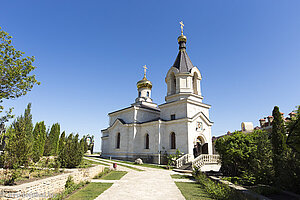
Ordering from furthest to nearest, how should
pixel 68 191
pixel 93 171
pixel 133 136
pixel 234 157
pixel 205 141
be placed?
1. pixel 133 136
2. pixel 205 141
3. pixel 93 171
4. pixel 234 157
5. pixel 68 191

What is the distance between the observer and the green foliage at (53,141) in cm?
2550

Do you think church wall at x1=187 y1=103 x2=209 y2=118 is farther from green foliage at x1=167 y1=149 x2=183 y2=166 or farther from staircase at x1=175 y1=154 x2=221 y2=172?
staircase at x1=175 y1=154 x2=221 y2=172

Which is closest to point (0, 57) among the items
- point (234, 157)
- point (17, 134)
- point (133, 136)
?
point (17, 134)

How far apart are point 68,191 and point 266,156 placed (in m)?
10.3

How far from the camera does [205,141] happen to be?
24094mm

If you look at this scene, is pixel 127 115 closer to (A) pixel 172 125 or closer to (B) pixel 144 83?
(B) pixel 144 83

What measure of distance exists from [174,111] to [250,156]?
1517 cm

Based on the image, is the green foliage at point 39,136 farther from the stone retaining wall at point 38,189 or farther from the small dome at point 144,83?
the small dome at point 144,83

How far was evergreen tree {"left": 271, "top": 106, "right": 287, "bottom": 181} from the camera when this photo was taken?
26.2 ft

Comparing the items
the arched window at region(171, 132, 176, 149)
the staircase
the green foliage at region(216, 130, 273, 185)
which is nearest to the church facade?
the arched window at region(171, 132, 176, 149)

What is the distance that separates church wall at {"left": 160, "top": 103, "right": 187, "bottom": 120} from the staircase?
18.3 ft

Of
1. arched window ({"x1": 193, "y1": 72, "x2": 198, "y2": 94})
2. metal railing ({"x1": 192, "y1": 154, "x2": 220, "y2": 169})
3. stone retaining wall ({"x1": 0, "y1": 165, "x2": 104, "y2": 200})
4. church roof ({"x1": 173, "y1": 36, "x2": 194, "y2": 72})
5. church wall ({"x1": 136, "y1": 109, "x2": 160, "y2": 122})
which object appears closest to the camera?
stone retaining wall ({"x1": 0, "y1": 165, "x2": 104, "y2": 200})

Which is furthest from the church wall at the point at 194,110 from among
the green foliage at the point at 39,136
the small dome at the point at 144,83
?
the green foliage at the point at 39,136

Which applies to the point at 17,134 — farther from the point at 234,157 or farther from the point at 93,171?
the point at 234,157
